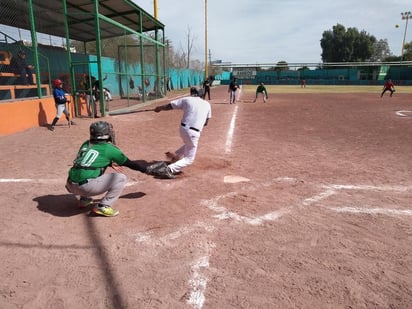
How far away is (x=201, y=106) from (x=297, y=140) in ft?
14.2

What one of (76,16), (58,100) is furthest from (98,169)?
(76,16)

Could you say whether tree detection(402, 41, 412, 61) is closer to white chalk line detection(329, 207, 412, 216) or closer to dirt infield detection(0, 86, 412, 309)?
dirt infield detection(0, 86, 412, 309)

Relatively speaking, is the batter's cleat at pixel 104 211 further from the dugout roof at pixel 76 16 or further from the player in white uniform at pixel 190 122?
the dugout roof at pixel 76 16

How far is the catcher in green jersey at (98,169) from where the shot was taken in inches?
145

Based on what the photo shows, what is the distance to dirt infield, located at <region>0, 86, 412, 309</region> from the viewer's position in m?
2.48

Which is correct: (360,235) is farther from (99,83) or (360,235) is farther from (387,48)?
(387,48)

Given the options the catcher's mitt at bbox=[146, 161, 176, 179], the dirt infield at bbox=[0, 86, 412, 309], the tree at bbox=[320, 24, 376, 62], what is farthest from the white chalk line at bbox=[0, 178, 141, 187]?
the tree at bbox=[320, 24, 376, 62]

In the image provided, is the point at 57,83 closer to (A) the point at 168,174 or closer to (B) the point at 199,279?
(A) the point at 168,174

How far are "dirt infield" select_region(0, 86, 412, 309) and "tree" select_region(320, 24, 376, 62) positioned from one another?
83.0 m

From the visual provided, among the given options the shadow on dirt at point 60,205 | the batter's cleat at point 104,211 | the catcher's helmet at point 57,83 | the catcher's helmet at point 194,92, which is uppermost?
the catcher's helmet at point 57,83

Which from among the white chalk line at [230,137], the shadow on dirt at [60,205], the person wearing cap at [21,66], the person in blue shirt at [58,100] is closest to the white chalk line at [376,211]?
the shadow on dirt at [60,205]

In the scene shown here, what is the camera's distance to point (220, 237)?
3.35 m

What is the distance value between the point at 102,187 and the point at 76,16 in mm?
14662

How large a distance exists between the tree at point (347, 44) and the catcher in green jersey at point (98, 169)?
3431 inches
